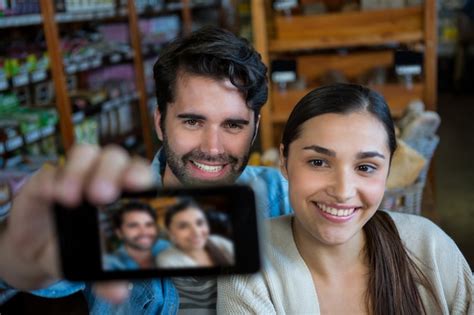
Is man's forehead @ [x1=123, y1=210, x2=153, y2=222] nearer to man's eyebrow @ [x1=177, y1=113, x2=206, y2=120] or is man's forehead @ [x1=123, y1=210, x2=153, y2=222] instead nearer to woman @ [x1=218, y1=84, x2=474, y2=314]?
woman @ [x1=218, y1=84, x2=474, y2=314]

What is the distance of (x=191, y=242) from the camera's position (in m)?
0.68

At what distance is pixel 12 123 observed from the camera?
3607 mm

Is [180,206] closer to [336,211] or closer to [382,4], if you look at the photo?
[336,211]

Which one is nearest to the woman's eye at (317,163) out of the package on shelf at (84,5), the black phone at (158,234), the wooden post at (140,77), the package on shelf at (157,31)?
the black phone at (158,234)

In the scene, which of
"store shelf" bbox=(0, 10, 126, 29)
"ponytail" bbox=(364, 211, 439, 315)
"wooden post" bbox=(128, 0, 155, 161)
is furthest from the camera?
"wooden post" bbox=(128, 0, 155, 161)

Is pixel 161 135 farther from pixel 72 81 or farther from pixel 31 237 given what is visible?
pixel 72 81

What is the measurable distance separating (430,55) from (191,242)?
10.5 feet

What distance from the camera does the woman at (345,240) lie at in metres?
1.21

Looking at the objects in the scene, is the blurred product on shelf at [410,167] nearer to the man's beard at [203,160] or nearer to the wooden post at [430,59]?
the wooden post at [430,59]

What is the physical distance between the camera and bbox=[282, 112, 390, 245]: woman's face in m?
1.20

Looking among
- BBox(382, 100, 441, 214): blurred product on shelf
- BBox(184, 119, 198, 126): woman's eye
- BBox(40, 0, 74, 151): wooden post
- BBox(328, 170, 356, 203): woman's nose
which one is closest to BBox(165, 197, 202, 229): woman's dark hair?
BBox(328, 170, 356, 203): woman's nose

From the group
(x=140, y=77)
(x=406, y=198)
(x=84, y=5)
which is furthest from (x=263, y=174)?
(x=140, y=77)

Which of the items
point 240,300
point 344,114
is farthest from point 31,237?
point 344,114

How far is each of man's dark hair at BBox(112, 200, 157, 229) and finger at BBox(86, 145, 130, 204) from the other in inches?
0.8
